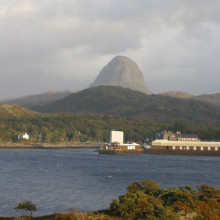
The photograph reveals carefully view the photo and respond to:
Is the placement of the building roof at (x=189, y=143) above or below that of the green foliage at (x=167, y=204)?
above

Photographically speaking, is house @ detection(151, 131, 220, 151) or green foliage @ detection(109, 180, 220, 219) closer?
green foliage @ detection(109, 180, 220, 219)

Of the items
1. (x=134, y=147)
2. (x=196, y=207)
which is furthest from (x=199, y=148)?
(x=196, y=207)

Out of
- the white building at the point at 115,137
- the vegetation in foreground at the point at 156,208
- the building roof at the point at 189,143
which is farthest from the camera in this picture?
the white building at the point at 115,137

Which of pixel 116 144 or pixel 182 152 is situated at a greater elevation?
pixel 116 144

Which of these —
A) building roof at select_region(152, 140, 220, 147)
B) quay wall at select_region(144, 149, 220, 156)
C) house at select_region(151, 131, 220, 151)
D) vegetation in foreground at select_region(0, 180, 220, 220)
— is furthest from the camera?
house at select_region(151, 131, 220, 151)

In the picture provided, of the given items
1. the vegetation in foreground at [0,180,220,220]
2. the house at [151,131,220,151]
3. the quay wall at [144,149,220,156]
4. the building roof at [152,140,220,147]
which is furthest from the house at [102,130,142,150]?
the vegetation in foreground at [0,180,220,220]

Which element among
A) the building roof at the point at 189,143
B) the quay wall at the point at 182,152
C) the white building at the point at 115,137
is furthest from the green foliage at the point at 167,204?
the white building at the point at 115,137

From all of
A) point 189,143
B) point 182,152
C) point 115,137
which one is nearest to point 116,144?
point 115,137

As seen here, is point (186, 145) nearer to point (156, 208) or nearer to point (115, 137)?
point (115, 137)

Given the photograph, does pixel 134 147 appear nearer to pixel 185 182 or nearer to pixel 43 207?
pixel 185 182

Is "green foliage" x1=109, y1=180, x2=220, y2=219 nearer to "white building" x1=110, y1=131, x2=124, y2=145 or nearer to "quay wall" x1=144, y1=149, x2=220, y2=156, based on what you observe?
"quay wall" x1=144, y1=149, x2=220, y2=156

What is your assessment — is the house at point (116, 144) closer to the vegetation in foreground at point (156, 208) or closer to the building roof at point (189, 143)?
the building roof at point (189, 143)

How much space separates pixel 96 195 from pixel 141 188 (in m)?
20.0

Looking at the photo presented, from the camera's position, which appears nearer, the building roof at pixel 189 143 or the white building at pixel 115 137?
the building roof at pixel 189 143
